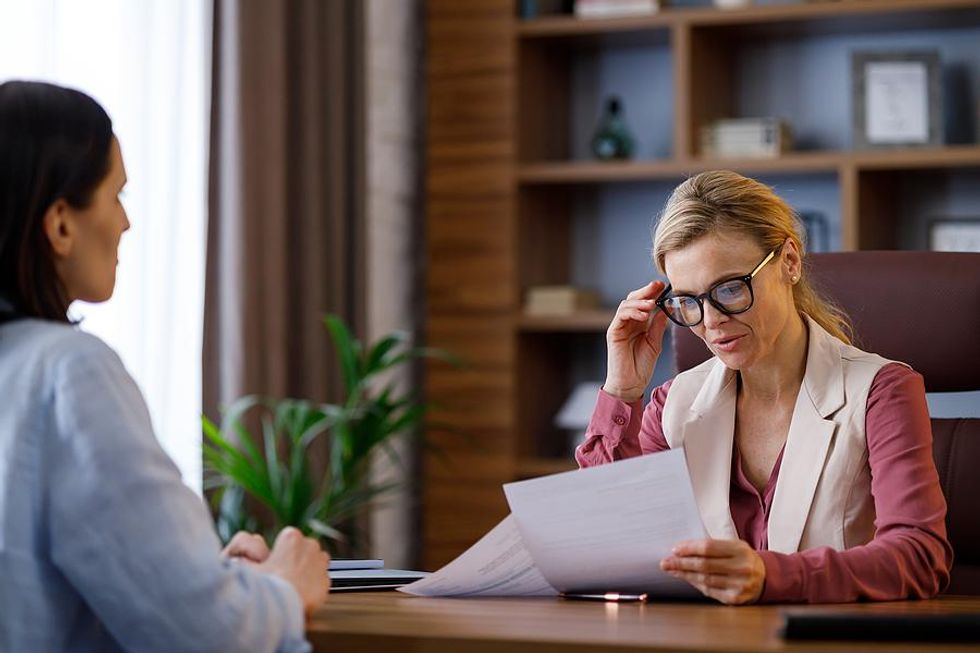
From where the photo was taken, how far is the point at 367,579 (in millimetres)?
1771

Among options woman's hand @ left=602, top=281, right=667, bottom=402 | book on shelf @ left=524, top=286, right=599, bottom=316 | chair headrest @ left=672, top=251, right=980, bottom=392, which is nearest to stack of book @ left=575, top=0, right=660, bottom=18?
book on shelf @ left=524, top=286, right=599, bottom=316

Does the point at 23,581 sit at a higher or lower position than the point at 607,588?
higher

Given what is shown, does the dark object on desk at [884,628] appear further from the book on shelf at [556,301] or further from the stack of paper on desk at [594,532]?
the book on shelf at [556,301]

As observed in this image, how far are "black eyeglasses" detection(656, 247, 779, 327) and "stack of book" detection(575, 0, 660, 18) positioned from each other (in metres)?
2.28

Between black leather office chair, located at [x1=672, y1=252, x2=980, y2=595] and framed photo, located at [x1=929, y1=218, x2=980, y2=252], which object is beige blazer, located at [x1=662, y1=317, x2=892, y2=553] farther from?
framed photo, located at [x1=929, y1=218, x2=980, y2=252]

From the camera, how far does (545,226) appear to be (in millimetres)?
4340

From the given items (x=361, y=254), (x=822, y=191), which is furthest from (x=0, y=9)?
(x=822, y=191)

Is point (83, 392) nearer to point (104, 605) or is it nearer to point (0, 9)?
point (104, 605)

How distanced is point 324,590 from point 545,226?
3017 mm

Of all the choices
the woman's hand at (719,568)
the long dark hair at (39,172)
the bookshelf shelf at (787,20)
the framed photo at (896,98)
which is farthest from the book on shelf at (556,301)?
the long dark hair at (39,172)

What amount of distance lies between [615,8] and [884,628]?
3137 millimetres

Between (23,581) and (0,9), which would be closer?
(23,581)

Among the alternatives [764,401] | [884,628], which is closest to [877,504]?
[764,401]

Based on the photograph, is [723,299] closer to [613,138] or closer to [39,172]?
[39,172]
